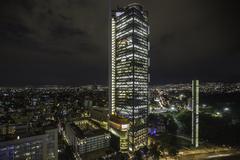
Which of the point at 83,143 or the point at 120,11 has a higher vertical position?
the point at 120,11

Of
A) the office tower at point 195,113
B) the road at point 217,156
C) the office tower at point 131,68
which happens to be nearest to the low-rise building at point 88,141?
the office tower at point 131,68

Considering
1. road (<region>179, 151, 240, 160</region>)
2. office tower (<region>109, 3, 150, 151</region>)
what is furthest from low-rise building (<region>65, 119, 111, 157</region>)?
road (<region>179, 151, 240, 160</region>)

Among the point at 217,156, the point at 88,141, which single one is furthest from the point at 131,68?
the point at 217,156

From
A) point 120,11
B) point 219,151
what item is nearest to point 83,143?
point 219,151

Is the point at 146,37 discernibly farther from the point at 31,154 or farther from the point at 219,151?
the point at 31,154

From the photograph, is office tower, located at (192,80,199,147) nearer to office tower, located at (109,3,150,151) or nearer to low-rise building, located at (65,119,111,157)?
office tower, located at (109,3,150,151)

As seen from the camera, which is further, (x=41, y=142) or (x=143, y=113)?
(x=143, y=113)

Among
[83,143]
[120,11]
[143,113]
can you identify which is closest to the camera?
[83,143]

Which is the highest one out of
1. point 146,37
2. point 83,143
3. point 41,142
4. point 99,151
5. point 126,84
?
point 146,37

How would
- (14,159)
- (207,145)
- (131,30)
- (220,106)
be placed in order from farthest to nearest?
(220,106)
(131,30)
(207,145)
(14,159)
